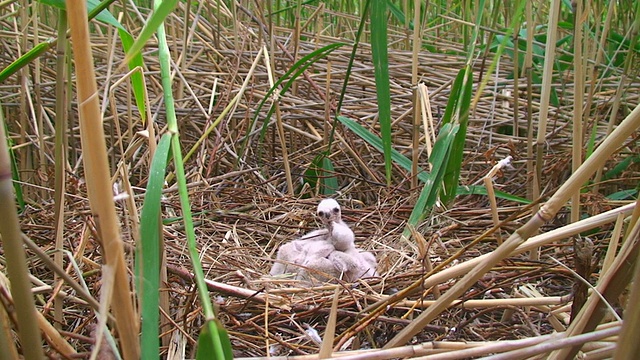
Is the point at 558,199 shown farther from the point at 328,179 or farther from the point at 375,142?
the point at 328,179

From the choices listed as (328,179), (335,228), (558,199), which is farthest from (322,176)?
(558,199)

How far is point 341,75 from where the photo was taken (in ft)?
10.0

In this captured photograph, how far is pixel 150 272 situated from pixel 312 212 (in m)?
1.53

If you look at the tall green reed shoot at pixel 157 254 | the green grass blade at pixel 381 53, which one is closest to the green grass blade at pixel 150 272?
the tall green reed shoot at pixel 157 254

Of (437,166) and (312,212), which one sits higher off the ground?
(437,166)

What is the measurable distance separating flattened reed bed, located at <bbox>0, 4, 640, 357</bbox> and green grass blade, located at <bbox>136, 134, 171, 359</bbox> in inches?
12.6

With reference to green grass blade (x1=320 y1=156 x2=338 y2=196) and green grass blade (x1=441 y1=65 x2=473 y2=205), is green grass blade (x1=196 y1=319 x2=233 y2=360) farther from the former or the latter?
green grass blade (x1=320 y1=156 x2=338 y2=196)

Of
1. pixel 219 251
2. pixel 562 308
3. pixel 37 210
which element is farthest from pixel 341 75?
pixel 562 308

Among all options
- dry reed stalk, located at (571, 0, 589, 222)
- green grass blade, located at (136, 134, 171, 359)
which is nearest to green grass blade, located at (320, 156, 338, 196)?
dry reed stalk, located at (571, 0, 589, 222)

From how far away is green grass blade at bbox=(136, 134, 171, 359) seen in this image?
698 millimetres

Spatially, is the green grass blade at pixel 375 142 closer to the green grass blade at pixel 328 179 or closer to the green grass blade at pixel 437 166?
the green grass blade at pixel 328 179

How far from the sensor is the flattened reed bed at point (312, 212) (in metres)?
1.32

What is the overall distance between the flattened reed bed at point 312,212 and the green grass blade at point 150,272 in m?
0.32

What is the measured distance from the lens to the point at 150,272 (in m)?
0.72
